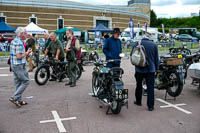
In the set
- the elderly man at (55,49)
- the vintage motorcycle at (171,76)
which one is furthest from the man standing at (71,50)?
the vintage motorcycle at (171,76)

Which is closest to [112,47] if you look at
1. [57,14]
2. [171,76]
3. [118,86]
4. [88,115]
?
[118,86]

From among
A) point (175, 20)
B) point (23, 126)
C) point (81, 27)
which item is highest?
point (175, 20)

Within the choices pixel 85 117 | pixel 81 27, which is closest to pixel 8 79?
pixel 85 117

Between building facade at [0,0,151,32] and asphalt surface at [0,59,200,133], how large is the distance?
1442 inches

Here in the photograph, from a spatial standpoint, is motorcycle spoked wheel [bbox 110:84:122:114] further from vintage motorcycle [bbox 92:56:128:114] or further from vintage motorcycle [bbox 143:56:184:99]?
vintage motorcycle [bbox 143:56:184:99]

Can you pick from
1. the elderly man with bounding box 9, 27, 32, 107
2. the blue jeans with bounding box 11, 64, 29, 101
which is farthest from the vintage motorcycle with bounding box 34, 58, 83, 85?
the elderly man with bounding box 9, 27, 32, 107

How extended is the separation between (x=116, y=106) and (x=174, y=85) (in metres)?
2.21

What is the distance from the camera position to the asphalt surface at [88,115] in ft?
15.2

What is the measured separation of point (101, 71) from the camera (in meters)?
5.82

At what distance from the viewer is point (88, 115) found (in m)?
5.38

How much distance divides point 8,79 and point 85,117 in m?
5.74

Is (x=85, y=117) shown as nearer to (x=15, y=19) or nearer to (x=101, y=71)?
(x=101, y=71)

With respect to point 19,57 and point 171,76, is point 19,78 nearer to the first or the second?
point 19,57

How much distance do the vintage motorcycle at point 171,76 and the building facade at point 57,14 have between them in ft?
127
